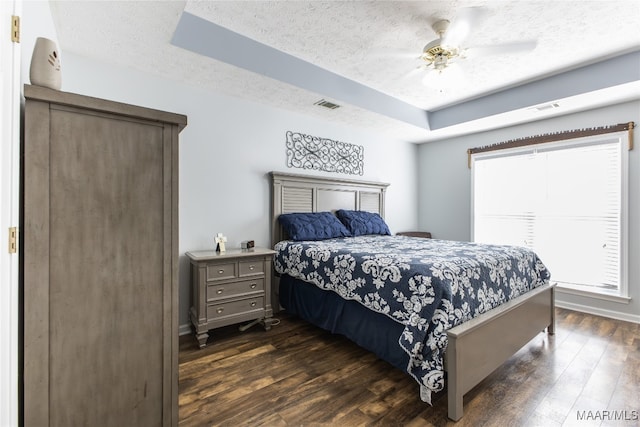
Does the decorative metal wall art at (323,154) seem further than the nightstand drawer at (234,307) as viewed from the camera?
Yes

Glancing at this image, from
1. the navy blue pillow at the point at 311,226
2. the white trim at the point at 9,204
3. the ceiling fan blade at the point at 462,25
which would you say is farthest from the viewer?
the navy blue pillow at the point at 311,226

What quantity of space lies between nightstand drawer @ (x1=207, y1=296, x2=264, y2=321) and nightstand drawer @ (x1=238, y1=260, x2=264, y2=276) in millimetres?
243

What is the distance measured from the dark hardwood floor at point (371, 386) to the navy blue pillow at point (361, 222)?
1444 millimetres

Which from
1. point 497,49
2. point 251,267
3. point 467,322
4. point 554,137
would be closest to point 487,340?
point 467,322

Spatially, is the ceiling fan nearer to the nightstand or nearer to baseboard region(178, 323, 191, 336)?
the nightstand

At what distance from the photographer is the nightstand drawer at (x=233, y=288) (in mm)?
2471

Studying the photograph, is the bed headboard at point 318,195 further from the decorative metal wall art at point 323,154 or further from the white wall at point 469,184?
the white wall at point 469,184

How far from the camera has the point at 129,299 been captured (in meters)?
1.24

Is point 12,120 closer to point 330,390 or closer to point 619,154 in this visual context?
point 330,390

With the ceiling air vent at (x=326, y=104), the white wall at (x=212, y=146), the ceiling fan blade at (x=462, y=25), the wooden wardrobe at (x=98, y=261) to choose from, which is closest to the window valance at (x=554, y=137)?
the ceiling fan blade at (x=462, y=25)

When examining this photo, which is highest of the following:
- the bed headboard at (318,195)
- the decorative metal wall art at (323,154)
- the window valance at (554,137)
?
the window valance at (554,137)

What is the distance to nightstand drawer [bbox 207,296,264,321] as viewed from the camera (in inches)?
97.3

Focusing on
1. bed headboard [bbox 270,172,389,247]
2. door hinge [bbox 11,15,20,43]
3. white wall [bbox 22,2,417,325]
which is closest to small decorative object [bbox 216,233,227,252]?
white wall [bbox 22,2,417,325]

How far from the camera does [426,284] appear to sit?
171 cm
